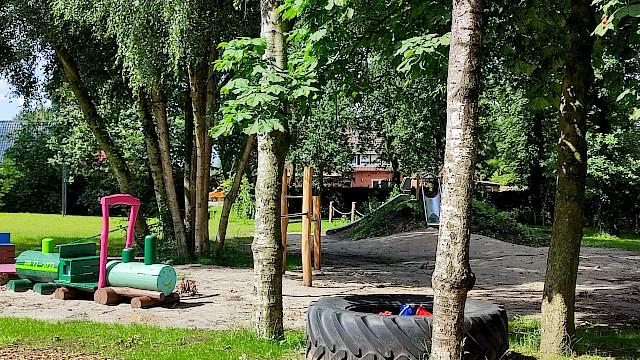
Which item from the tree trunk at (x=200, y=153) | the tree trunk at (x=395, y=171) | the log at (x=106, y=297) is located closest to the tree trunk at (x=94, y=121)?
the tree trunk at (x=200, y=153)

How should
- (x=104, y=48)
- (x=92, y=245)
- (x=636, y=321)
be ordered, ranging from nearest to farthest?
1. (x=636, y=321)
2. (x=92, y=245)
3. (x=104, y=48)

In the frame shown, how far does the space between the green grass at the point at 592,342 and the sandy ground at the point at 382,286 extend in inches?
44.0

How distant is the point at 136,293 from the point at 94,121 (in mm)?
7568

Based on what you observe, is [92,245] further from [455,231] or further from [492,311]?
[455,231]

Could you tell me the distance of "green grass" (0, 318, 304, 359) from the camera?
5.84m

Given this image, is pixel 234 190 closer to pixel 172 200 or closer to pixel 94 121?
pixel 172 200

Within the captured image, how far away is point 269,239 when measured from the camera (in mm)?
6473

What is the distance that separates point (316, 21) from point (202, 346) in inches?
117

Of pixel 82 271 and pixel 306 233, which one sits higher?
pixel 306 233

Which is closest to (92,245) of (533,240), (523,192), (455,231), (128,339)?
(128,339)

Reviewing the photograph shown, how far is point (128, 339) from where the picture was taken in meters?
6.55

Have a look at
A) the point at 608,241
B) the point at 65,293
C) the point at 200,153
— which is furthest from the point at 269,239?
the point at 608,241

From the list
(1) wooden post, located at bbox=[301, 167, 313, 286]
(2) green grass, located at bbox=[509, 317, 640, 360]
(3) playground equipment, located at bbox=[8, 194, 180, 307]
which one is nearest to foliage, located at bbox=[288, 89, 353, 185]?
(1) wooden post, located at bbox=[301, 167, 313, 286]

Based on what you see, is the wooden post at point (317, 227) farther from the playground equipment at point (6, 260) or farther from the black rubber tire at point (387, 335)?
the black rubber tire at point (387, 335)
